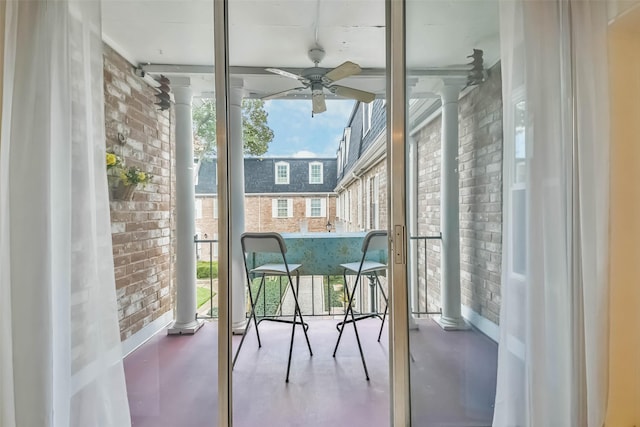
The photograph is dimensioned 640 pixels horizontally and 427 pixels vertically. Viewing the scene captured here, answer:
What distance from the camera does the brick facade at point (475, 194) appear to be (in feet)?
4.72

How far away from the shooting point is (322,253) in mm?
3295

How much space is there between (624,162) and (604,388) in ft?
3.02

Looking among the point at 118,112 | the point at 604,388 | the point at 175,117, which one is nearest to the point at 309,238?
the point at 175,117

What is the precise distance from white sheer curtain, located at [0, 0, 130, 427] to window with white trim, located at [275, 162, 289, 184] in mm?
6418

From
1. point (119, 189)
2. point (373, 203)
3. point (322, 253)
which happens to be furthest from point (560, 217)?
point (373, 203)

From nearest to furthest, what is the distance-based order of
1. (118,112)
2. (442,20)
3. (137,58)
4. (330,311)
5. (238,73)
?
1. (442,20)
2. (118,112)
3. (137,58)
4. (238,73)
5. (330,311)

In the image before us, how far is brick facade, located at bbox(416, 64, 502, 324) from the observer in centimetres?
144

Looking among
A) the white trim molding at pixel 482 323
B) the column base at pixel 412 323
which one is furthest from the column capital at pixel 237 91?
the white trim molding at pixel 482 323

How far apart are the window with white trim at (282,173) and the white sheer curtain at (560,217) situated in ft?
22.0

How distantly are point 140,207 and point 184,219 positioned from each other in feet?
0.98

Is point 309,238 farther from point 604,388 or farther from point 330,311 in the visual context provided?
point 604,388

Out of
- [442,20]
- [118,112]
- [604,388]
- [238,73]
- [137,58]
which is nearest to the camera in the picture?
[604,388]

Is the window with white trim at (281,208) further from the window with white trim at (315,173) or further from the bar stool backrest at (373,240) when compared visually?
the bar stool backrest at (373,240)

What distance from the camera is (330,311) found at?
4.02m
